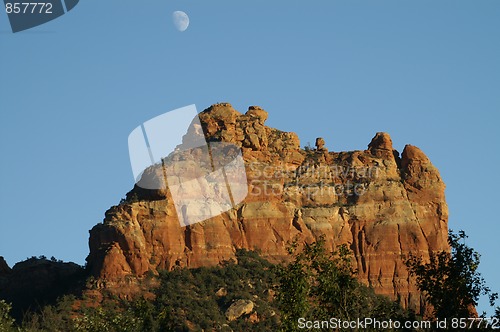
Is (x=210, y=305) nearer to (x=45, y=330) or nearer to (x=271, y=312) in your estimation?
(x=271, y=312)

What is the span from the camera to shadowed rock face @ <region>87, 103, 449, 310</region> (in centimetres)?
11950

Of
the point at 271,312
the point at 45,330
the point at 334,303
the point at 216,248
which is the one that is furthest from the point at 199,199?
the point at 334,303

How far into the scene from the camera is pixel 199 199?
121 meters

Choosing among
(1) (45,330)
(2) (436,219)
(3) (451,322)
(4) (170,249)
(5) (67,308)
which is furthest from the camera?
(2) (436,219)

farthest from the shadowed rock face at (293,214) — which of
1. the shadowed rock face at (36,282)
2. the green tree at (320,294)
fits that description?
the green tree at (320,294)

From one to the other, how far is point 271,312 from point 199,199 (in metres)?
14.7

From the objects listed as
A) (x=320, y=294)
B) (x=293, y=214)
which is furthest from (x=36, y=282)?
(x=320, y=294)

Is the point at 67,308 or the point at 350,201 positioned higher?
the point at 350,201

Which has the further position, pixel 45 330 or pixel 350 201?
pixel 350 201

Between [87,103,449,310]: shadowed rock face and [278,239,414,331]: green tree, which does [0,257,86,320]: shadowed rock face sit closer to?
[87,103,449,310]: shadowed rock face

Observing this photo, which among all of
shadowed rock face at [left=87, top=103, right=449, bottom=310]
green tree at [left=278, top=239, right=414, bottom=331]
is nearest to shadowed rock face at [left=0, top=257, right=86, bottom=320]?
shadowed rock face at [left=87, top=103, right=449, bottom=310]

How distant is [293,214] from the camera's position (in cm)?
12550

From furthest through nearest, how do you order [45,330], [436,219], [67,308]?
[436,219], [67,308], [45,330]

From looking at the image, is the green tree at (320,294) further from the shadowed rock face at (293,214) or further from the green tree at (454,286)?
the shadowed rock face at (293,214)
